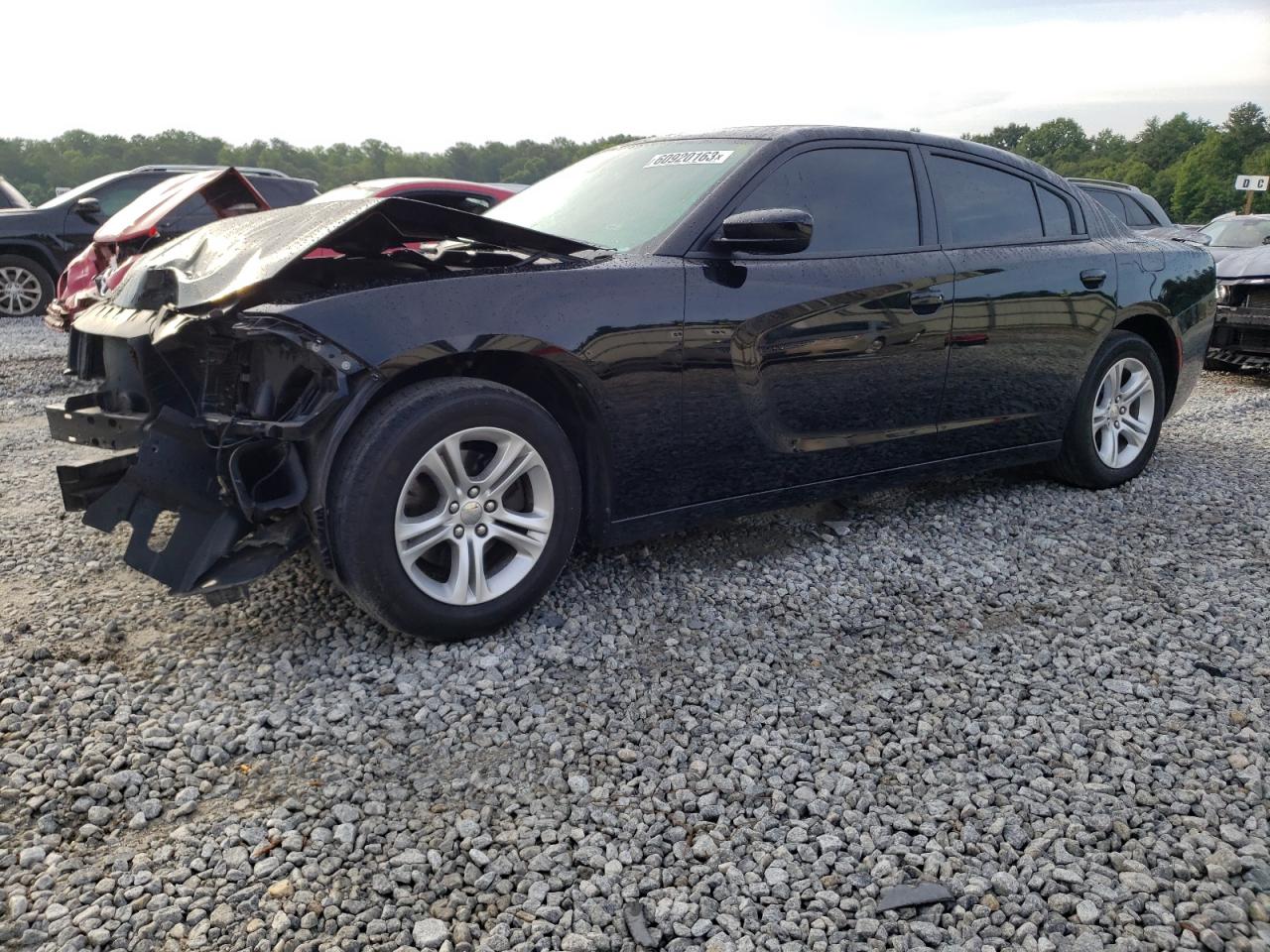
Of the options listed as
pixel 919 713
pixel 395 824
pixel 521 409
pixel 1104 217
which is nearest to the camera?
pixel 395 824

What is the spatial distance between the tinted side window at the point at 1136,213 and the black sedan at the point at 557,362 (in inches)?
263

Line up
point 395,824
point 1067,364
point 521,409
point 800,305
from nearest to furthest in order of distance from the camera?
1. point 395,824
2. point 521,409
3. point 800,305
4. point 1067,364

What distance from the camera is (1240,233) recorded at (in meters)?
11.2

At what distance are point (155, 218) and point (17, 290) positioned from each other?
6.36 meters

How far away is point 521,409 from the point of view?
10.2 ft

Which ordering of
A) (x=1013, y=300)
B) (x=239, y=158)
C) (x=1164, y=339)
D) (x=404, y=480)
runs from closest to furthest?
(x=404, y=480)
(x=1013, y=300)
(x=1164, y=339)
(x=239, y=158)

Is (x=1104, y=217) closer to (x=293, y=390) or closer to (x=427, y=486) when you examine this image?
(x=427, y=486)

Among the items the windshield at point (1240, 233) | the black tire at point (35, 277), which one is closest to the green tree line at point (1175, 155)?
the windshield at point (1240, 233)

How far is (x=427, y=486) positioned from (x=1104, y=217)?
12.6 feet

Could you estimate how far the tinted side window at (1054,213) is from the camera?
15.4 ft

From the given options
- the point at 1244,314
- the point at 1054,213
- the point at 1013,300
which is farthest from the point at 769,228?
the point at 1244,314

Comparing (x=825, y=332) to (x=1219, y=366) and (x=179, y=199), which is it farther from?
(x=1219, y=366)

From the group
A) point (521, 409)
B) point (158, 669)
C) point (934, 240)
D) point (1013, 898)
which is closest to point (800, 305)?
point (934, 240)

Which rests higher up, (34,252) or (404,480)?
(34,252)
